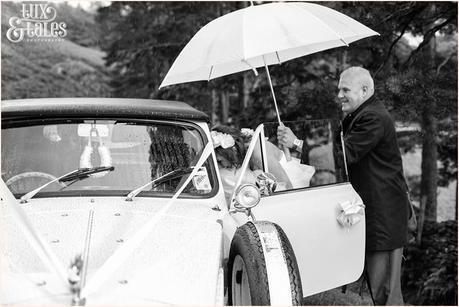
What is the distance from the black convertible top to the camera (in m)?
4.00

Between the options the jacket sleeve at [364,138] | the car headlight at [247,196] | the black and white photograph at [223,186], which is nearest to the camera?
the black and white photograph at [223,186]

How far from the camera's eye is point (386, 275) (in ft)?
15.1

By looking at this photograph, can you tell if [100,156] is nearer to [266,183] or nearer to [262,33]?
[266,183]

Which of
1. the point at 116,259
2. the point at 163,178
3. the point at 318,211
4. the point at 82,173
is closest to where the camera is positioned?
the point at 116,259

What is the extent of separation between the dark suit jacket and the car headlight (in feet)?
3.78

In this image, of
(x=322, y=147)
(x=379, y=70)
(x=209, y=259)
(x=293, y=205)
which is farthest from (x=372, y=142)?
(x=379, y=70)

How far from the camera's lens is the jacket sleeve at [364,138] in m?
4.43

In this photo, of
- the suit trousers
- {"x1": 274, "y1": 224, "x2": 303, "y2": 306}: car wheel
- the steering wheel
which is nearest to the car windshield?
the steering wheel

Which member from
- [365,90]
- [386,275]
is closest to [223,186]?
[365,90]

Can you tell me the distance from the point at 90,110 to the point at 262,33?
149 cm

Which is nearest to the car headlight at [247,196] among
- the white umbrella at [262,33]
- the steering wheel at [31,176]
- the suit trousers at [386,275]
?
the white umbrella at [262,33]

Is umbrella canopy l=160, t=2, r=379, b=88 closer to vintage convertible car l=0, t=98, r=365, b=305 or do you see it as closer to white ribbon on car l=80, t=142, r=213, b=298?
vintage convertible car l=0, t=98, r=365, b=305

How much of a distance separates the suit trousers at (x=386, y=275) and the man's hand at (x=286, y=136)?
3.63 ft

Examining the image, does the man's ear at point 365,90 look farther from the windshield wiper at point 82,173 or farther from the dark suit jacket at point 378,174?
the windshield wiper at point 82,173
